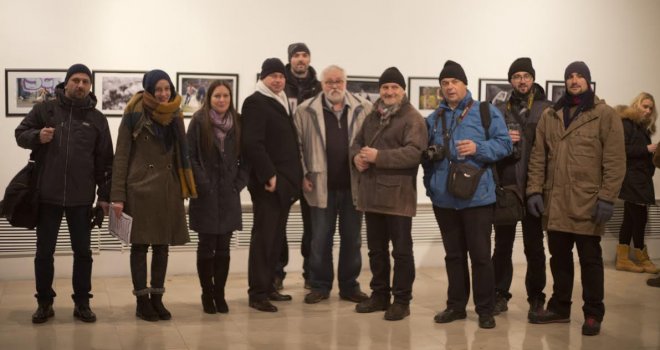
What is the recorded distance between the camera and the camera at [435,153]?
5547mm

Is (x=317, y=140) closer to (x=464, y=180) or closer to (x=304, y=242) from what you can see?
(x=304, y=242)

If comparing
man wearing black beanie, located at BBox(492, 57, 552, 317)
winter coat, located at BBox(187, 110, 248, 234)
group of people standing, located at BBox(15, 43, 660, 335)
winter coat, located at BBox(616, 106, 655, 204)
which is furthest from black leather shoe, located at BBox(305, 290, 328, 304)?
winter coat, located at BBox(616, 106, 655, 204)

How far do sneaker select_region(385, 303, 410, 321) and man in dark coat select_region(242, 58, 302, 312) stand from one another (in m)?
0.83

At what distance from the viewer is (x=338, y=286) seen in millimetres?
→ 6738

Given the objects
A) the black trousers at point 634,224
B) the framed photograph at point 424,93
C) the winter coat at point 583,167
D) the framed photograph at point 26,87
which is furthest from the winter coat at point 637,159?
the framed photograph at point 26,87

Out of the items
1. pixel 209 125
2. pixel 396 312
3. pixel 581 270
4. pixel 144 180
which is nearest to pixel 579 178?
pixel 581 270

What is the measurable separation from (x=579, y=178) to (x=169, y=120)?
268 centimetres

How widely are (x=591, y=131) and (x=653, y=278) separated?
262 centimetres

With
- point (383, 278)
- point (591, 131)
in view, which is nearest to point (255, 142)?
point (383, 278)

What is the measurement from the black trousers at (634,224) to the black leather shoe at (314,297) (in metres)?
3.37

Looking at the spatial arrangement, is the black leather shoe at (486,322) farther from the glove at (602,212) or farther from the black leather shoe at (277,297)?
the black leather shoe at (277,297)

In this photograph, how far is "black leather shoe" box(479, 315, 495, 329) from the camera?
18.4ft

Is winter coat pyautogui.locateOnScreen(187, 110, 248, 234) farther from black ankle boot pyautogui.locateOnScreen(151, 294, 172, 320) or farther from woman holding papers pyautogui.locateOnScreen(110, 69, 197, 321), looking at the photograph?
black ankle boot pyautogui.locateOnScreen(151, 294, 172, 320)

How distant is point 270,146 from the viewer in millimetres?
6020
